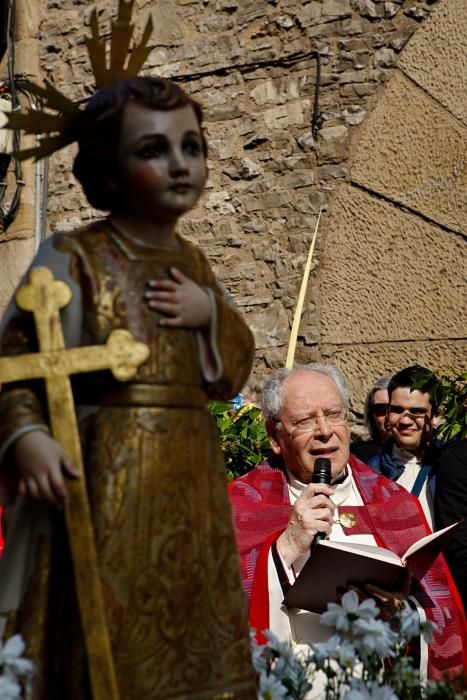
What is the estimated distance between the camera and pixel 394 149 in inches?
260

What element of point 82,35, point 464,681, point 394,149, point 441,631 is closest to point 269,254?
point 394,149

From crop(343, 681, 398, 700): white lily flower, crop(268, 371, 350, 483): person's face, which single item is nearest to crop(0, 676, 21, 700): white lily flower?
crop(343, 681, 398, 700): white lily flower

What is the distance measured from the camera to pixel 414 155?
656 cm

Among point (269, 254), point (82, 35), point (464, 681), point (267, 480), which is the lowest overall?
point (464, 681)

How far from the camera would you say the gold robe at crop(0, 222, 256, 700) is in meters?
2.10

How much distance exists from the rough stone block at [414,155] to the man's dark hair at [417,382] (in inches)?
65.3

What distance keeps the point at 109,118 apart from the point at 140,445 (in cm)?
59

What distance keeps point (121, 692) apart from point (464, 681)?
0.74 meters

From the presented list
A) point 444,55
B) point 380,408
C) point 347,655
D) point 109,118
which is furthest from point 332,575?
point 444,55

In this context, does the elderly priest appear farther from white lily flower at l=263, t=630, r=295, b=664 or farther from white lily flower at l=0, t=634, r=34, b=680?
white lily flower at l=0, t=634, r=34, b=680

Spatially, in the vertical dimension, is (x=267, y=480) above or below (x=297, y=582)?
above

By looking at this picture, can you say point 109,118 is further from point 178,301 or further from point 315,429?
point 315,429

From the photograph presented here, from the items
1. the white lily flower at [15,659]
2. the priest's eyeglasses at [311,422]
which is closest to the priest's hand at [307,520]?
the priest's eyeglasses at [311,422]

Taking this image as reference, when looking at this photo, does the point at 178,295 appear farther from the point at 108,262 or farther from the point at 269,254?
the point at 269,254
